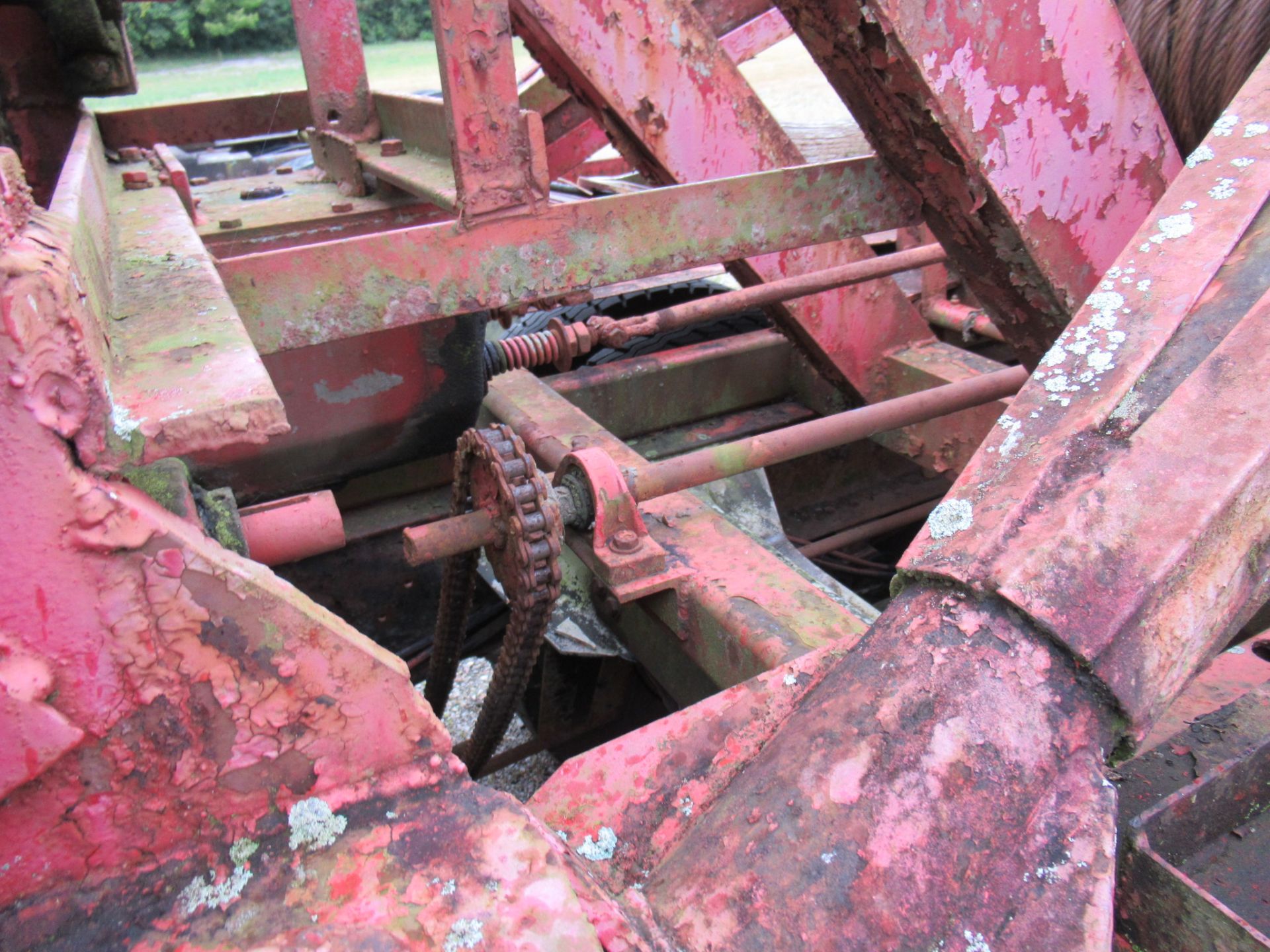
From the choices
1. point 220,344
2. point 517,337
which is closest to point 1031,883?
point 220,344

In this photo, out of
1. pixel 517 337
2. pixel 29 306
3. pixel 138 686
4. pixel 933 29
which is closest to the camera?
pixel 29 306

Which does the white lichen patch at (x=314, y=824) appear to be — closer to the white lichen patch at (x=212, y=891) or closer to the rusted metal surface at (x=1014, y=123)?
the white lichen patch at (x=212, y=891)

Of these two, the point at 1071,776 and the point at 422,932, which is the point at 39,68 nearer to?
the point at 422,932

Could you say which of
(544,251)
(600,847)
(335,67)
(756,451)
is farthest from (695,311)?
(600,847)

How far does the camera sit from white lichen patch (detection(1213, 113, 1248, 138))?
4.45ft

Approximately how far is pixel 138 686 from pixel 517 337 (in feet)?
7.33

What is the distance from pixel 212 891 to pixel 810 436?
5.76 feet

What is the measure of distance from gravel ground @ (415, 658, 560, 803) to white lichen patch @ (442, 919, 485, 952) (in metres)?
2.02

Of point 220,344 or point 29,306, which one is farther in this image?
point 220,344

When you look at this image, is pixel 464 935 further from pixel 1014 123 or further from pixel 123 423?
pixel 1014 123

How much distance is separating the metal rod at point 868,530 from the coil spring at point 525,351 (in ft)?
3.92

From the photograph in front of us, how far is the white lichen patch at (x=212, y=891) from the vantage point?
75 centimetres

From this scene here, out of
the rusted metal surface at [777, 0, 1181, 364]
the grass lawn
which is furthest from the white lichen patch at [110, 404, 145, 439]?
the grass lawn

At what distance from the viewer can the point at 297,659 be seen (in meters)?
0.76
